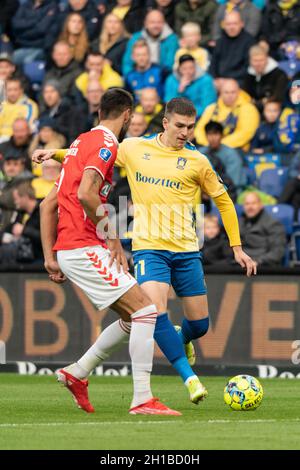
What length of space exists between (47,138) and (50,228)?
8.53m

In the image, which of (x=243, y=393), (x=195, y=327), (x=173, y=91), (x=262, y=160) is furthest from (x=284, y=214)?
(x=243, y=393)

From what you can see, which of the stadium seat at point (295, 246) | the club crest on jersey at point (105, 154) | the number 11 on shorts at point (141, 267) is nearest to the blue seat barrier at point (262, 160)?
the stadium seat at point (295, 246)

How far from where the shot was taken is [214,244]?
615 inches

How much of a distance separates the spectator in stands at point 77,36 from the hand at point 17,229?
401 cm

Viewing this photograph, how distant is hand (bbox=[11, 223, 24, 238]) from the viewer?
55.2 feet

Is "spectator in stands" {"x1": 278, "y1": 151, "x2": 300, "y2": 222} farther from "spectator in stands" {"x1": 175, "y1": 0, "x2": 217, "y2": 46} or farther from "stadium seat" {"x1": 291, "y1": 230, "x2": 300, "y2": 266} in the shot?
"spectator in stands" {"x1": 175, "y1": 0, "x2": 217, "y2": 46}

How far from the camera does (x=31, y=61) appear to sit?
20922mm

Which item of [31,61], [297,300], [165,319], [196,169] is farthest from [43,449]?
[31,61]

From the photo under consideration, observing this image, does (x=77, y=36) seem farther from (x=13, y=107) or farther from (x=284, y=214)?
A: (x=284, y=214)

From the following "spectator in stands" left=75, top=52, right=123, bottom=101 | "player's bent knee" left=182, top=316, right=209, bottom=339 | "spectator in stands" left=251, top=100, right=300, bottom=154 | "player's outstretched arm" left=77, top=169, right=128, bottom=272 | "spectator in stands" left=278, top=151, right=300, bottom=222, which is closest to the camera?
"player's outstretched arm" left=77, top=169, right=128, bottom=272

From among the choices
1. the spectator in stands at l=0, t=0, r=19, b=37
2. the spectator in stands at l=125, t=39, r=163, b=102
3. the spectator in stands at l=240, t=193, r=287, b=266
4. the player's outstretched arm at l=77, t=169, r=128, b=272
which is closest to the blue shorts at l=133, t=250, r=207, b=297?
the player's outstretched arm at l=77, t=169, r=128, b=272

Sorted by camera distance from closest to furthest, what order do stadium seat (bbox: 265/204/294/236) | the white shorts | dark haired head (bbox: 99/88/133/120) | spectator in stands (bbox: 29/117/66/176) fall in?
the white shorts
dark haired head (bbox: 99/88/133/120)
stadium seat (bbox: 265/204/294/236)
spectator in stands (bbox: 29/117/66/176)

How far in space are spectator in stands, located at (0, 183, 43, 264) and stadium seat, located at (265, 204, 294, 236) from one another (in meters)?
2.93

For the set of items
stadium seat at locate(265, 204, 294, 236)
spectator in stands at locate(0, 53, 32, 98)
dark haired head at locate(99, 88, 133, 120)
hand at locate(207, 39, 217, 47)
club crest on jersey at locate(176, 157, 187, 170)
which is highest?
dark haired head at locate(99, 88, 133, 120)
